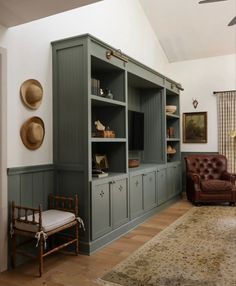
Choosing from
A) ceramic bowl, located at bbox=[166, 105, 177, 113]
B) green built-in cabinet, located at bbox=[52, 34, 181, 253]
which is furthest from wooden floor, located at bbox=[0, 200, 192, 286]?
ceramic bowl, located at bbox=[166, 105, 177, 113]

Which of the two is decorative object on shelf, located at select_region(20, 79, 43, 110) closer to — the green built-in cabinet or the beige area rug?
the green built-in cabinet

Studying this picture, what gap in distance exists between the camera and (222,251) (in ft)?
10.8

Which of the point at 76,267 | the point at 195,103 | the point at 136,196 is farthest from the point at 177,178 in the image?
the point at 76,267

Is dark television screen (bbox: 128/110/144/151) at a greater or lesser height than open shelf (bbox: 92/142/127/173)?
greater

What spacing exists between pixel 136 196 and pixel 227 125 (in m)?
3.20

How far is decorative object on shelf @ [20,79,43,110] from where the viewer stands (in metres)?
3.15

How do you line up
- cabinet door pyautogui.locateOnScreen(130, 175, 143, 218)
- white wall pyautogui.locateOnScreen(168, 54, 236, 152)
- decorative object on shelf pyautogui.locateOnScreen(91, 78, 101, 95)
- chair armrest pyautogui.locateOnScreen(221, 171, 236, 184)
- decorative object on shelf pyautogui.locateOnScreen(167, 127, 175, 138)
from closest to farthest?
1. decorative object on shelf pyautogui.locateOnScreen(91, 78, 101, 95)
2. cabinet door pyautogui.locateOnScreen(130, 175, 143, 218)
3. chair armrest pyautogui.locateOnScreen(221, 171, 236, 184)
4. decorative object on shelf pyautogui.locateOnScreen(167, 127, 175, 138)
5. white wall pyautogui.locateOnScreen(168, 54, 236, 152)

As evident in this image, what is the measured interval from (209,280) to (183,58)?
553cm

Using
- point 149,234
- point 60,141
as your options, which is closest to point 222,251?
point 149,234

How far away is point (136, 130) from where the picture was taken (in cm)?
549

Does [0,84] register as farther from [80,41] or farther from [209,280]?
[209,280]

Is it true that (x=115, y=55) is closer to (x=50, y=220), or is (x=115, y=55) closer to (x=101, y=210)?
(x=101, y=210)

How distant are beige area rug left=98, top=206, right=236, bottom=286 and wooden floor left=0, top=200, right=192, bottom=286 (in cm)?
12

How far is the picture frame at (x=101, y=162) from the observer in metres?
4.01
